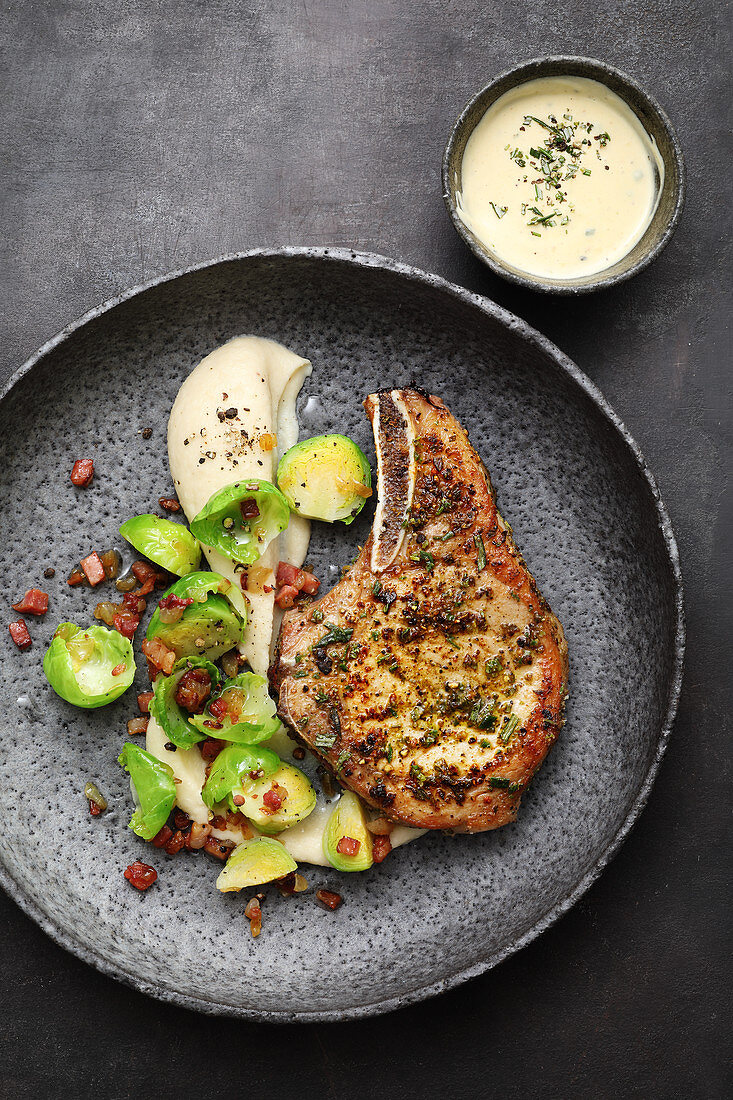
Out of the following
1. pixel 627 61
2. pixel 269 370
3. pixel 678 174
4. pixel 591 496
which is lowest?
pixel 269 370

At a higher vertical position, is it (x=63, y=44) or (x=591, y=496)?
(x=63, y=44)

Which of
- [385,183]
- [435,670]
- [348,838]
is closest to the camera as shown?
[435,670]

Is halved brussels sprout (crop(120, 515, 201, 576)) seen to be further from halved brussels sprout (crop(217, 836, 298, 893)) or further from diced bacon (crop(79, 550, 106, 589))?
halved brussels sprout (crop(217, 836, 298, 893))

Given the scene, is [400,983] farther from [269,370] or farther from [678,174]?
[678,174]

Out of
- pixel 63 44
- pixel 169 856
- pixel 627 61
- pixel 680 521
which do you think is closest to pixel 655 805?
pixel 680 521

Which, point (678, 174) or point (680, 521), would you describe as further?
point (680, 521)

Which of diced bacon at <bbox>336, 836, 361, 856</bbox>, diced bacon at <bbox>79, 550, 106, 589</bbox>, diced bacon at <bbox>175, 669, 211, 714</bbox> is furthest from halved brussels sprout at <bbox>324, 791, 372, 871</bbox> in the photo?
diced bacon at <bbox>79, 550, 106, 589</bbox>

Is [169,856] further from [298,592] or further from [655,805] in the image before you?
[655,805]

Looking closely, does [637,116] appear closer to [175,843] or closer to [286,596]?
[286,596]

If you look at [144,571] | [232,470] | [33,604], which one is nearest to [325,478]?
[232,470]
